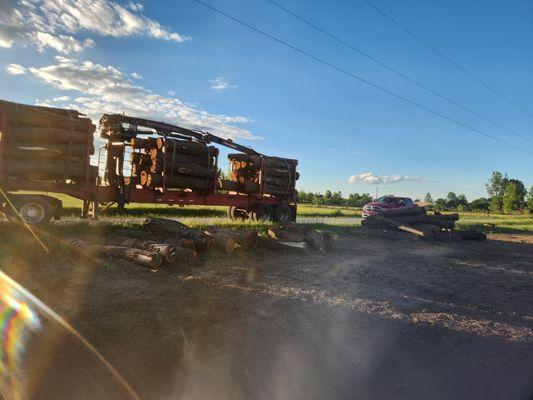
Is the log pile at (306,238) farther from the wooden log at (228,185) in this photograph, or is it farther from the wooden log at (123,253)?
the wooden log at (123,253)

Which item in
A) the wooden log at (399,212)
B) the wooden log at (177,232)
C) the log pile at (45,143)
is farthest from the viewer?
the wooden log at (399,212)

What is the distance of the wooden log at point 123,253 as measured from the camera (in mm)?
6367

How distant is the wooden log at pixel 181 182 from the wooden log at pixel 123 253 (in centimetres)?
403

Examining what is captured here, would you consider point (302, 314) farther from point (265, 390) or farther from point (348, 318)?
point (265, 390)

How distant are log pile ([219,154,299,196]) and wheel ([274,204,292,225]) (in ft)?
1.90

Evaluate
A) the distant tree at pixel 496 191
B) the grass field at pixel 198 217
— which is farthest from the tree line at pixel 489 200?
the grass field at pixel 198 217

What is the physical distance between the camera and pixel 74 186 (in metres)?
9.48

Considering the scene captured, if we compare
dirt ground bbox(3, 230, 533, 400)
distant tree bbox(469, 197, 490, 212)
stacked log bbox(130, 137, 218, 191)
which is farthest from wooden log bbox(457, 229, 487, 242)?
distant tree bbox(469, 197, 490, 212)

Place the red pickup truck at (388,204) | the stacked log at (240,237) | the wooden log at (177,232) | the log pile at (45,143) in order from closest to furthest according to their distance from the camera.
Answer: the wooden log at (177,232) → the log pile at (45,143) → the stacked log at (240,237) → the red pickup truck at (388,204)

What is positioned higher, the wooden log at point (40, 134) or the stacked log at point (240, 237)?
the wooden log at point (40, 134)

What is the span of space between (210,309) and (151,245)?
2605 millimetres

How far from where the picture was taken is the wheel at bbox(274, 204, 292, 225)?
15.9 m

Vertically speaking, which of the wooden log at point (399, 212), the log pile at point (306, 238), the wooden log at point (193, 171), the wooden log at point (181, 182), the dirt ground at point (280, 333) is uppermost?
the wooden log at point (193, 171)

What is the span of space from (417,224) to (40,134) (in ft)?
53.2
